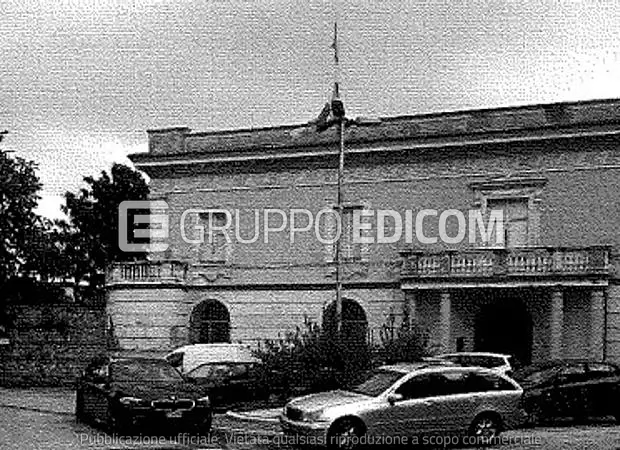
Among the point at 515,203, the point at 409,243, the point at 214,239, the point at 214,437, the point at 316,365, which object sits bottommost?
the point at 214,437

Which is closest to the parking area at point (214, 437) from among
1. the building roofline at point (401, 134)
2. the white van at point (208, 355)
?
the white van at point (208, 355)

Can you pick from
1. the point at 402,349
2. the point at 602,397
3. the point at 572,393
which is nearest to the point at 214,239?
the point at 402,349

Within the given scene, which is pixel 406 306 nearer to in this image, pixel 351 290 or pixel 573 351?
pixel 351 290

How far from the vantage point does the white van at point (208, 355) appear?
3238 centimetres

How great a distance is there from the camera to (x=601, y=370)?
25234mm

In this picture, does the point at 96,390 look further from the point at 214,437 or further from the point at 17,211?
the point at 17,211

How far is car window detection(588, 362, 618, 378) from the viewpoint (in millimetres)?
25017

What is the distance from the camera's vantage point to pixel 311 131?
40062 mm

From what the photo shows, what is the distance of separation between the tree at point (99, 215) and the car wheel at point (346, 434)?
42.1 metres

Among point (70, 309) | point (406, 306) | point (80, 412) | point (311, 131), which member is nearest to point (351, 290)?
point (406, 306)

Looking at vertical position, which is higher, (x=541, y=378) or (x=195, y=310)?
(x=195, y=310)

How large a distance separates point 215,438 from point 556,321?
1553 cm

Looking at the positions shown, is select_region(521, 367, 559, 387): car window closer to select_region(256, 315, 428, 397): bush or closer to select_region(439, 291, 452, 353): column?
select_region(256, 315, 428, 397): bush

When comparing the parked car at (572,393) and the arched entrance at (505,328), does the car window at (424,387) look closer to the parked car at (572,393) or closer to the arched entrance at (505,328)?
the parked car at (572,393)
